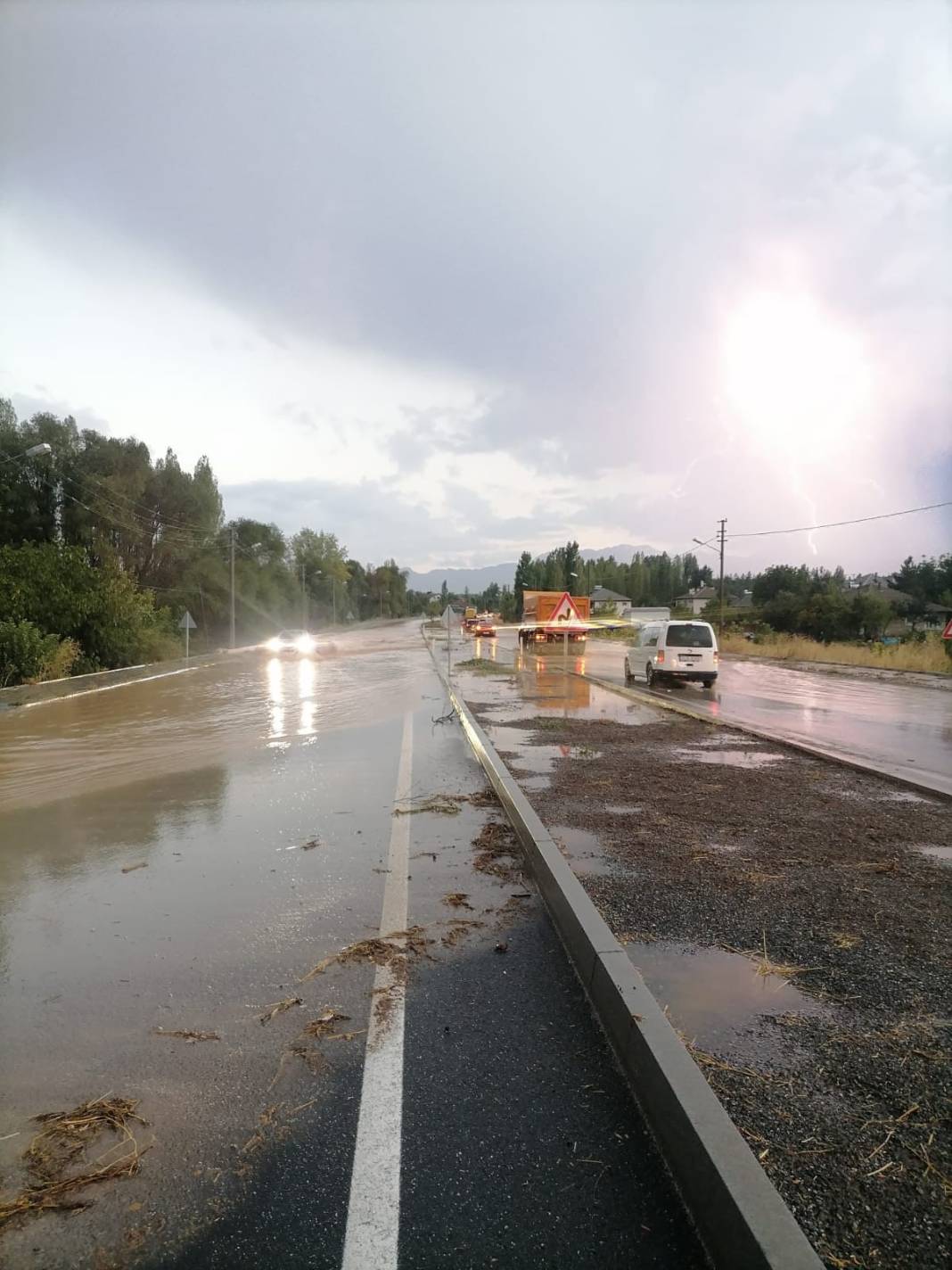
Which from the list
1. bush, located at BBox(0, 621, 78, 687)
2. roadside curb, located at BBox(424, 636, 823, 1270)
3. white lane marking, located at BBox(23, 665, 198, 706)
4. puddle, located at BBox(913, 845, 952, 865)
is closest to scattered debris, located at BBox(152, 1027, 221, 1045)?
roadside curb, located at BBox(424, 636, 823, 1270)

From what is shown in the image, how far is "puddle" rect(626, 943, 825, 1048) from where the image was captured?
3.25 m

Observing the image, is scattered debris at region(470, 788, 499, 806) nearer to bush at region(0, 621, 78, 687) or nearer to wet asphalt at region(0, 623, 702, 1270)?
wet asphalt at region(0, 623, 702, 1270)

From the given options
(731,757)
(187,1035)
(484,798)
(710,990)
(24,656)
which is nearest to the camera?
(187,1035)

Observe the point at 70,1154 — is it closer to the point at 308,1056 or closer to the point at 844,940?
the point at 308,1056

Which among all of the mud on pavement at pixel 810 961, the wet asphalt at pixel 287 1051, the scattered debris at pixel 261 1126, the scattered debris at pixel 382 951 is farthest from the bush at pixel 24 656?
the scattered debris at pixel 261 1126

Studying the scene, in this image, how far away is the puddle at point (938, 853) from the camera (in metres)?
5.43

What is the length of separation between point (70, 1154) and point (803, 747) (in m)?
9.48

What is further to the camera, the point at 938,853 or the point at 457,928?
the point at 938,853

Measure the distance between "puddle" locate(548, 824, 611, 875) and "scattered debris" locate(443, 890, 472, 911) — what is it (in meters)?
0.83

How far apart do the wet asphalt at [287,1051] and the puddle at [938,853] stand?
3104 mm

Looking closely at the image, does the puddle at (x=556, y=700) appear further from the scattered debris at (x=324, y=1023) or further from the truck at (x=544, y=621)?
the truck at (x=544, y=621)

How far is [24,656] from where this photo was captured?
1880 centimetres

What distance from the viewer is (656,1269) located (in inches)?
82.7

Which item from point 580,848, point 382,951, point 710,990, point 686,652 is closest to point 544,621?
point 686,652
